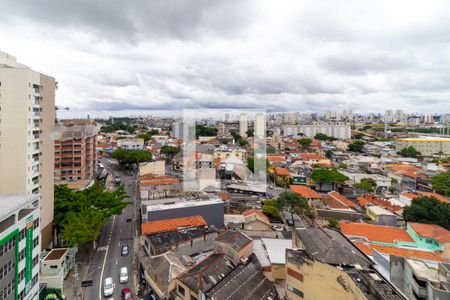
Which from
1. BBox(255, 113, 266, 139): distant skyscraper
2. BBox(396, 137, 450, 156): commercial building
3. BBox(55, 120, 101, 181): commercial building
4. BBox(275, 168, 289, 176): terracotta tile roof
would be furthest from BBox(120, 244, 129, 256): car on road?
BBox(396, 137, 450, 156): commercial building

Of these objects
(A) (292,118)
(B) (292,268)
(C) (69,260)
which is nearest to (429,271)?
(B) (292,268)

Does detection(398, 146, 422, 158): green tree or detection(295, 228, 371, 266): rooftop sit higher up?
detection(398, 146, 422, 158): green tree

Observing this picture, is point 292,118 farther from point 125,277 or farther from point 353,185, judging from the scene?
point 125,277

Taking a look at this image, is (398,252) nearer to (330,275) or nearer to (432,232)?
(432,232)

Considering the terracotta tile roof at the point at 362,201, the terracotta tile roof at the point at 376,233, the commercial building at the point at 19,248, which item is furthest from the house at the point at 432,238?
the commercial building at the point at 19,248

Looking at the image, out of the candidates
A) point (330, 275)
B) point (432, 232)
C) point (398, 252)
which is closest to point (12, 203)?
point (330, 275)

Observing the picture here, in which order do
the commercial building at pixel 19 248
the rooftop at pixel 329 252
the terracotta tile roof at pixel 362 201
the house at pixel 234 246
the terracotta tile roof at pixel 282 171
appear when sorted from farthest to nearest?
1. the terracotta tile roof at pixel 282 171
2. the terracotta tile roof at pixel 362 201
3. the house at pixel 234 246
4. the commercial building at pixel 19 248
5. the rooftop at pixel 329 252

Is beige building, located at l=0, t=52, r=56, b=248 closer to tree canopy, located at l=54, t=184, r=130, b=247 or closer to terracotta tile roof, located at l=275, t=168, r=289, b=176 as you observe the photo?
tree canopy, located at l=54, t=184, r=130, b=247

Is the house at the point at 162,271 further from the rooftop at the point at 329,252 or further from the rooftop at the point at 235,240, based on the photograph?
the rooftop at the point at 329,252
